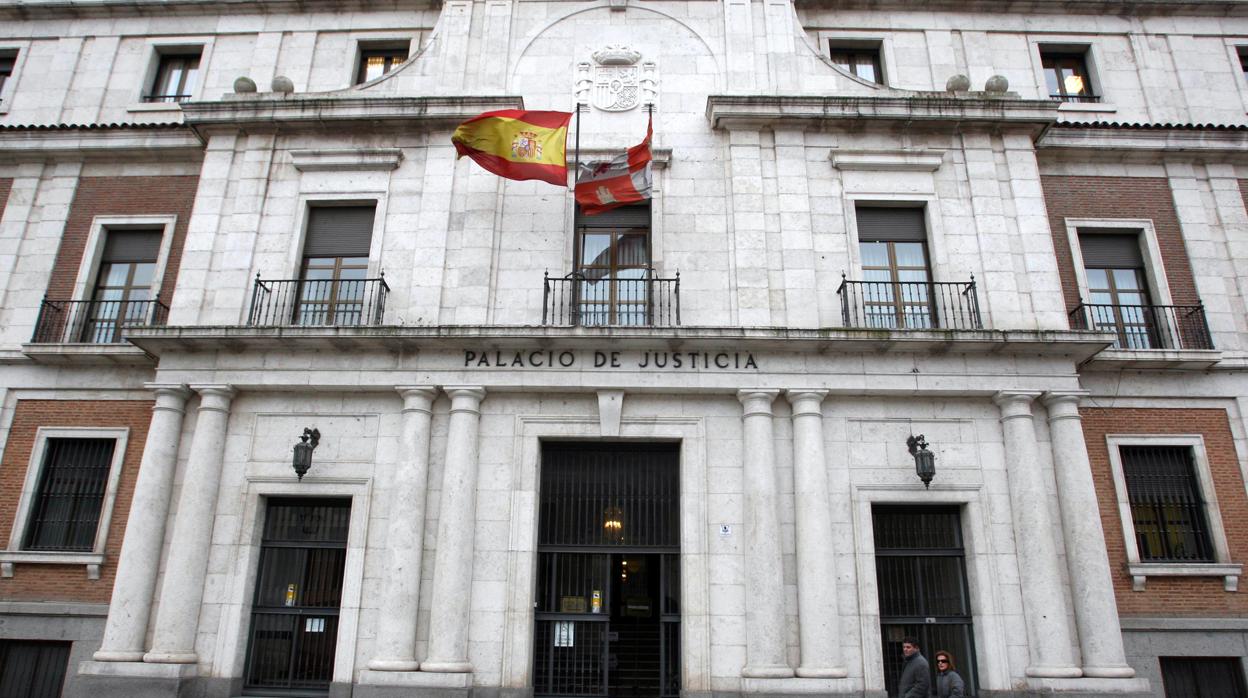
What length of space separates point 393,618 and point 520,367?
13.2ft

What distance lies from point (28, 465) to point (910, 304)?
1525cm

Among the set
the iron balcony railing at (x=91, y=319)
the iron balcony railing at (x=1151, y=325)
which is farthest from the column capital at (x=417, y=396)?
the iron balcony railing at (x=1151, y=325)

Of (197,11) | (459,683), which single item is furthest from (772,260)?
(197,11)

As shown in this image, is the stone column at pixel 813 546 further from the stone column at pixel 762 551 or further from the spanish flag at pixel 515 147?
the spanish flag at pixel 515 147

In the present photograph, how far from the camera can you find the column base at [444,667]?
1024 cm

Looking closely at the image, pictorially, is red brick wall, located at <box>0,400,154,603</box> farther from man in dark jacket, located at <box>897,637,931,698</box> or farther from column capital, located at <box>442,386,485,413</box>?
man in dark jacket, located at <box>897,637,931,698</box>

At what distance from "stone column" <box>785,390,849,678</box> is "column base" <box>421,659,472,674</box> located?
4.67m

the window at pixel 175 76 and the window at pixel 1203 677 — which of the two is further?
the window at pixel 175 76

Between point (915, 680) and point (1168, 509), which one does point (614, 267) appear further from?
point (1168, 509)

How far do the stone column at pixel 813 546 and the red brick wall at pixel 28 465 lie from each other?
1088cm

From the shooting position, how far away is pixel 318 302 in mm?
12664

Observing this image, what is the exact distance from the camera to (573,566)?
11.4 meters

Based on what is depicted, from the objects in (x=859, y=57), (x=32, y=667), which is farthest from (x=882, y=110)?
(x=32, y=667)

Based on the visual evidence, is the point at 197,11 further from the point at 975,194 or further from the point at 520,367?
the point at 975,194
